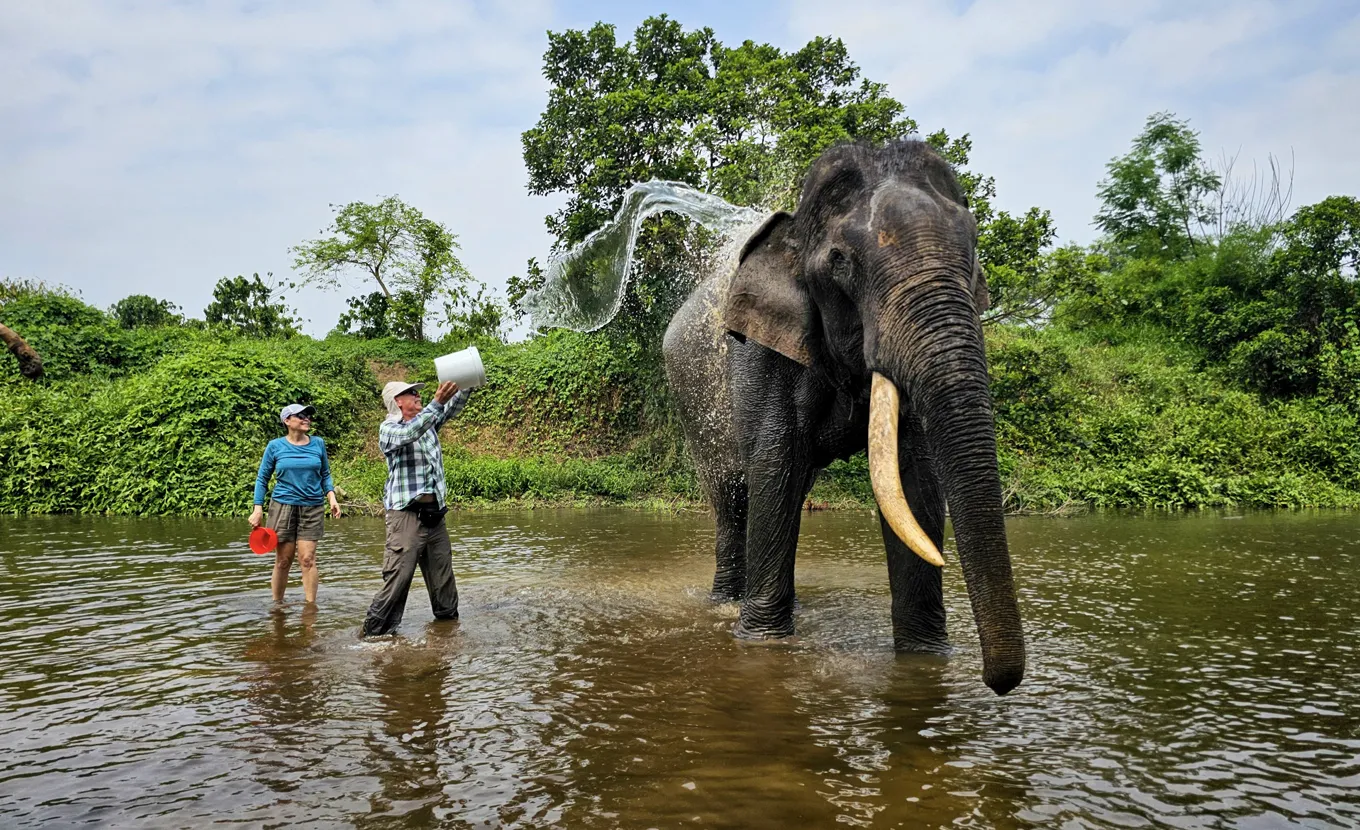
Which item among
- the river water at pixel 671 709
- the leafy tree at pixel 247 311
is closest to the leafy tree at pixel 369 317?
the leafy tree at pixel 247 311

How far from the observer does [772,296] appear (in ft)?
18.0

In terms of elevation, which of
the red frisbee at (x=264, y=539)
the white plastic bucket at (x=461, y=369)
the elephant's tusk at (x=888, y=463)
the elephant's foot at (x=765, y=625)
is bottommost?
the elephant's foot at (x=765, y=625)

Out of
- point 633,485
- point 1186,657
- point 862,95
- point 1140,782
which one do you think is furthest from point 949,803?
point 862,95

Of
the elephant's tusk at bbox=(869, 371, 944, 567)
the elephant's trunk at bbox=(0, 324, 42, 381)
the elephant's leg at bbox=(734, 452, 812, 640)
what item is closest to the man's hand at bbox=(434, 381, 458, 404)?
the elephant's leg at bbox=(734, 452, 812, 640)

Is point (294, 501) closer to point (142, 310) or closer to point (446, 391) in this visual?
point (446, 391)

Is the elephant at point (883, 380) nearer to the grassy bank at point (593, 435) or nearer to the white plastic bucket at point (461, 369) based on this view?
the white plastic bucket at point (461, 369)

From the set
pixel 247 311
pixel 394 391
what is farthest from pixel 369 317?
pixel 394 391

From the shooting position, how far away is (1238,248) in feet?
77.1

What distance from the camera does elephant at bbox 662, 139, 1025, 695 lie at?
401 centimetres

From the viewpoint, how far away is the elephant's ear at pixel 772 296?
541 centimetres

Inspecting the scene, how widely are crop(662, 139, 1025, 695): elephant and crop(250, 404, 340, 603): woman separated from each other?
13.2 ft

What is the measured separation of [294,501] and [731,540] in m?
3.79

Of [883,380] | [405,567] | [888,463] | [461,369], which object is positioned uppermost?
[461,369]

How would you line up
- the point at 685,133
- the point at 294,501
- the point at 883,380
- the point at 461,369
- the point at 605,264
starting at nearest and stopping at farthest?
1. the point at 883,380
2. the point at 461,369
3. the point at 294,501
4. the point at 605,264
5. the point at 685,133
